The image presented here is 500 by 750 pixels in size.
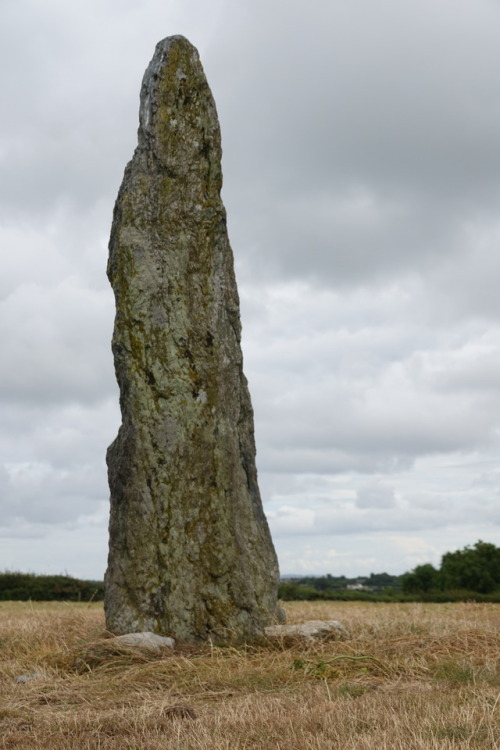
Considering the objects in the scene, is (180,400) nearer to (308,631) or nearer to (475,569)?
(308,631)

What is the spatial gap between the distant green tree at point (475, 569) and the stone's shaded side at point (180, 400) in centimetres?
1704

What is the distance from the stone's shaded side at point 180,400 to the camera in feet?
34.8

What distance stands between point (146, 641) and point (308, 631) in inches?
79.2

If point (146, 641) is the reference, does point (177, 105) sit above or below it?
above

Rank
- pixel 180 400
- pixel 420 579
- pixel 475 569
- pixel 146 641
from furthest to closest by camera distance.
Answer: pixel 420 579 → pixel 475 569 → pixel 180 400 → pixel 146 641

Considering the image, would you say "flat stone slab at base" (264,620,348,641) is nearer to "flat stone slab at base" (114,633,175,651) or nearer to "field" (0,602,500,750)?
"field" (0,602,500,750)

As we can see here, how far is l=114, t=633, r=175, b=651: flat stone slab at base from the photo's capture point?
32.1 feet

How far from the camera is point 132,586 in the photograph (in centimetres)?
1062

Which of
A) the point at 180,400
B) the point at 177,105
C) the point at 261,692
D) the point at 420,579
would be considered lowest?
the point at 261,692

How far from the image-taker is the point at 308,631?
1059cm

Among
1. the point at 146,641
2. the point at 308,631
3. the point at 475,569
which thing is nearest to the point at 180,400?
the point at 146,641

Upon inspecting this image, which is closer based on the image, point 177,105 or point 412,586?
point 177,105

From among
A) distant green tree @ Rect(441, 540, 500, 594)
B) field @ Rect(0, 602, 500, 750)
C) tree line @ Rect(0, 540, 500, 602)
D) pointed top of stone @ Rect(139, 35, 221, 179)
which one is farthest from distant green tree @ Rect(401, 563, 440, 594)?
pointed top of stone @ Rect(139, 35, 221, 179)

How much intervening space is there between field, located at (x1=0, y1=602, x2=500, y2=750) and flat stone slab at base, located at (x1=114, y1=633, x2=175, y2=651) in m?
0.17
